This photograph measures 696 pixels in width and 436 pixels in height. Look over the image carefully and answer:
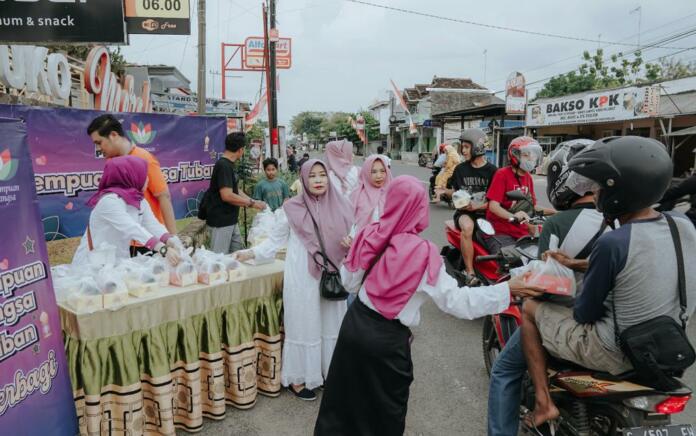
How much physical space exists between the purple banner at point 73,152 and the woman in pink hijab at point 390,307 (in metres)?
3.62

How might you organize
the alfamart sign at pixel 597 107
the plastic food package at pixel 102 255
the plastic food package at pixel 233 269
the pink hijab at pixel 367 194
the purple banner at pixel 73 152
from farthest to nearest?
the alfamart sign at pixel 597 107 < the purple banner at pixel 73 152 < the pink hijab at pixel 367 194 < the plastic food package at pixel 233 269 < the plastic food package at pixel 102 255

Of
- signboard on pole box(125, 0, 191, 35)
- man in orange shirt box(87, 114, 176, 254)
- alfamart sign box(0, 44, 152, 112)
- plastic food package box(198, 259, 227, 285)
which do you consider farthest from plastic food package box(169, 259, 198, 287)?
signboard on pole box(125, 0, 191, 35)

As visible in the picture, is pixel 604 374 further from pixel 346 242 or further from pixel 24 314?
pixel 24 314

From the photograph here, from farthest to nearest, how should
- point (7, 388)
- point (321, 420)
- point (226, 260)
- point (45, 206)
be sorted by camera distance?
point (45, 206), point (226, 260), point (321, 420), point (7, 388)

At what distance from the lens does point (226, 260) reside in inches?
132

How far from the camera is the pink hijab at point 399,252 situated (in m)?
2.19

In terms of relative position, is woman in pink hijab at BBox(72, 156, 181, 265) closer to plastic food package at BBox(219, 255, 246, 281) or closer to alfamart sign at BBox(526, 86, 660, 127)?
plastic food package at BBox(219, 255, 246, 281)

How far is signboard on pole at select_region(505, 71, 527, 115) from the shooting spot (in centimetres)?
2283

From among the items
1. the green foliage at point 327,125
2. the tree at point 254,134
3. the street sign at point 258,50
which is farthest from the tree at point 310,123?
the street sign at point 258,50

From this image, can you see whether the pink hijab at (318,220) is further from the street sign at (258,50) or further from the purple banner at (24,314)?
the street sign at (258,50)

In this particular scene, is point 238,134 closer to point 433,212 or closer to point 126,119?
point 126,119

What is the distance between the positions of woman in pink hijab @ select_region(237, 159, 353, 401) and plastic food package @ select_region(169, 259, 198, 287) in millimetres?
577

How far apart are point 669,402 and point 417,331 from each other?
2.86m

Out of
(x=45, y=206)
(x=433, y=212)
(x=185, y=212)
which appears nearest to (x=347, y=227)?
(x=45, y=206)
